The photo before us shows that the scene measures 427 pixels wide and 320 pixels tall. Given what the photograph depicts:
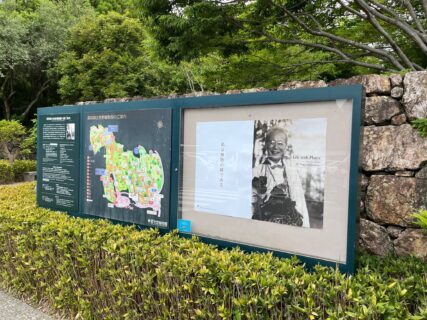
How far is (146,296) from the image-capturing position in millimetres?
3072

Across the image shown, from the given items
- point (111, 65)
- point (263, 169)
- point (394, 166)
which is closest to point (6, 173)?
point (111, 65)

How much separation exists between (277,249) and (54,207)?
3.02 m

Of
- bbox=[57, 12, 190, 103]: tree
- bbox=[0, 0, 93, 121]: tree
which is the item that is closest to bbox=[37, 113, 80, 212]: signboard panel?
bbox=[57, 12, 190, 103]: tree

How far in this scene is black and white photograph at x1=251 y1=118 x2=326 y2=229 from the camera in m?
2.75

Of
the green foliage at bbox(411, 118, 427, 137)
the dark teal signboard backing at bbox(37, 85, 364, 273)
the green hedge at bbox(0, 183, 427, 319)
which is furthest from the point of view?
the dark teal signboard backing at bbox(37, 85, 364, 273)

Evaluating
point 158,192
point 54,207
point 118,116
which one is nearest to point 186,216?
point 158,192

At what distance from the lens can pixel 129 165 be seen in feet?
13.0

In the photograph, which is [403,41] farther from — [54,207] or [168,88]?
[168,88]

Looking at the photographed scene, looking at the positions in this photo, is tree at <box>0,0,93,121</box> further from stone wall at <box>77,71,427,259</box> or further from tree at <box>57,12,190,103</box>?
stone wall at <box>77,71,427,259</box>

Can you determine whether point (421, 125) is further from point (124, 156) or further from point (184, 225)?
point (124, 156)

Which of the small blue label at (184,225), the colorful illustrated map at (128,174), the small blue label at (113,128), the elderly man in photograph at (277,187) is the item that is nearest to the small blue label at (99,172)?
the colorful illustrated map at (128,174)

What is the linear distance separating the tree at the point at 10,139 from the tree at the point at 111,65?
2.75 metres

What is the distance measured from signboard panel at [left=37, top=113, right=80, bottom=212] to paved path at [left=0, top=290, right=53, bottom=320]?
1.09 meters

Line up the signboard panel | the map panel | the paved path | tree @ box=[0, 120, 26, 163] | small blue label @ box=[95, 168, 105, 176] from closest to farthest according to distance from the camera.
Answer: the map panel < the paved path < small blue label @ box=[95, 168, 105, 176] < the signboard panel < tree @ box=[0, 120, 26, 163]
